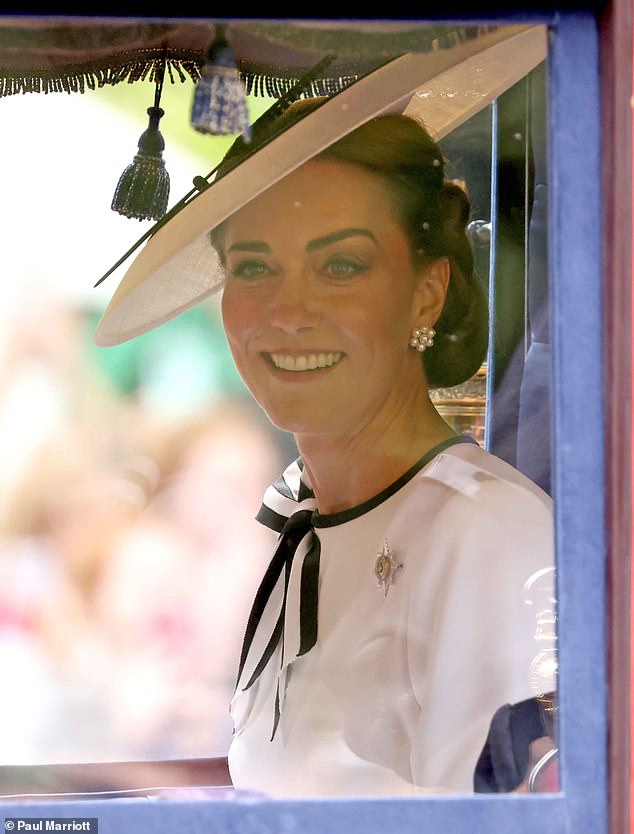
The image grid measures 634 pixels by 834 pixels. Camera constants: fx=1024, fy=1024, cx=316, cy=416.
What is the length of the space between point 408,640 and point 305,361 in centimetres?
41

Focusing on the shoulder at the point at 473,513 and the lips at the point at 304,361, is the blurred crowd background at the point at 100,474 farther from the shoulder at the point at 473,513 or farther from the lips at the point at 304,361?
the shoulder at the point at 473,513

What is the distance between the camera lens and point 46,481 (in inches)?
58.6

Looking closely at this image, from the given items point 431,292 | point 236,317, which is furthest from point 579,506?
point 236,317

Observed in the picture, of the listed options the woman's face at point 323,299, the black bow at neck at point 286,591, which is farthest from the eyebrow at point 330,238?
the black bow at neck at point 286,591

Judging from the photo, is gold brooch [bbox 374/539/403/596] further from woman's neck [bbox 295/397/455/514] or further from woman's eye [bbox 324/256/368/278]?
woman's eye [bbox 324/256/368/278]

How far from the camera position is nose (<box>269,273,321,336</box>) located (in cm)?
144

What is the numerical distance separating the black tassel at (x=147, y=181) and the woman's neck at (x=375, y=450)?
16.0 inches

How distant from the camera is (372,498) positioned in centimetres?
151

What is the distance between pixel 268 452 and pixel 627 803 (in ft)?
2.17

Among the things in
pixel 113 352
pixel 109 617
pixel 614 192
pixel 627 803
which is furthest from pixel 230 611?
pixel 614 192

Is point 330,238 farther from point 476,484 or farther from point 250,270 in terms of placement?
point 476,484

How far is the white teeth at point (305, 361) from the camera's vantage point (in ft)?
4.75

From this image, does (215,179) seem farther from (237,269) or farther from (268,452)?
(268,452)

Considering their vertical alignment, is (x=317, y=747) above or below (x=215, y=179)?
below
